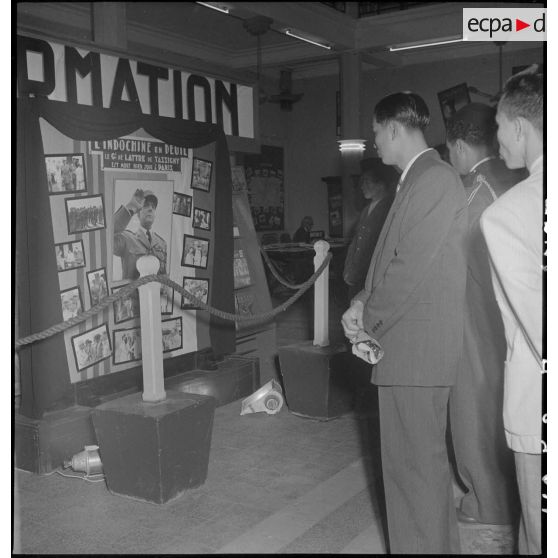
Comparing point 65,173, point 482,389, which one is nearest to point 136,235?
point 65,173

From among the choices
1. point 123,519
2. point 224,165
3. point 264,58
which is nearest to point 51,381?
point 123,519

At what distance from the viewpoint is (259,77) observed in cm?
1047

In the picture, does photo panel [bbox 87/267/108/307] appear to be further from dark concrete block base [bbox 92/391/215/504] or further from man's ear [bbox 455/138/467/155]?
man's ear [bbox 455/138/467/155]

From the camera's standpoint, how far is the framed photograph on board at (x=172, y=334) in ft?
16.1

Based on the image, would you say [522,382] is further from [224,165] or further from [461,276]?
[224,165]

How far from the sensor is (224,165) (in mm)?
5246

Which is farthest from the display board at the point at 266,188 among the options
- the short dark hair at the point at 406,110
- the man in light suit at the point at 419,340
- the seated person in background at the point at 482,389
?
the man in light suit at the point at 419,340

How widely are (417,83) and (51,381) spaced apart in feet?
38.2

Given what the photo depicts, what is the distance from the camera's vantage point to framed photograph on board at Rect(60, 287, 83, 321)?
406cm

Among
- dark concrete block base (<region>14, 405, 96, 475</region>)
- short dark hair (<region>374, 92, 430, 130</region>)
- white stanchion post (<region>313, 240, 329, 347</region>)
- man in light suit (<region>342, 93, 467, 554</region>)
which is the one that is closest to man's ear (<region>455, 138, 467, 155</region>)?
short dark hair (<region>374, 92, 430, 130</region>)

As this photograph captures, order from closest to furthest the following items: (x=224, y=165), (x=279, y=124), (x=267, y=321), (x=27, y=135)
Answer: (x=27, y=135) → (x=224, y=165) → (x=267, y=321) → (x=279, y=124)

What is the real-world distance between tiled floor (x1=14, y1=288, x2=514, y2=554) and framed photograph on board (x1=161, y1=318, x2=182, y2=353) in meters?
0.89
